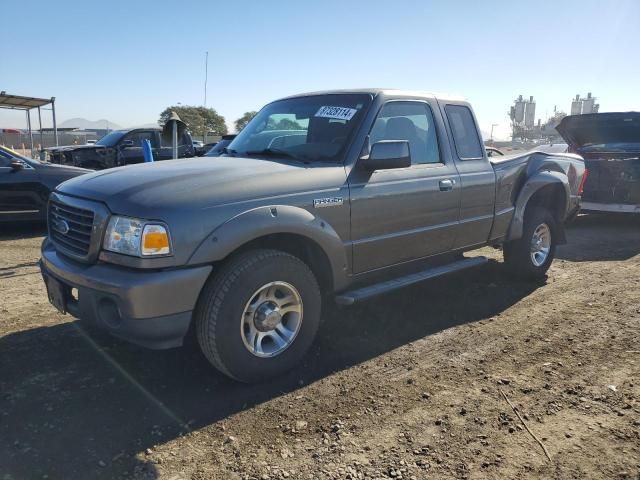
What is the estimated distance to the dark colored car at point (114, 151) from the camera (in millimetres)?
12688

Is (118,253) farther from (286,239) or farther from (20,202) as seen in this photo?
(20,202)

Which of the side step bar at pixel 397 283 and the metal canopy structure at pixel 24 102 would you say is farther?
the metal canopy structure at pixel 24 102

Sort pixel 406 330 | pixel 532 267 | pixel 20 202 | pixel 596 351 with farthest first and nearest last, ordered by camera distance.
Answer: pixel 20 202, pixel 532 267, pixel 406 330, pixel 596 351

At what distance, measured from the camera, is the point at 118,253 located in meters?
3.04

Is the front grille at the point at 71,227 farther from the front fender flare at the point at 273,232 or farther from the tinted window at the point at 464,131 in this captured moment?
the tinted window at the point at 464,131

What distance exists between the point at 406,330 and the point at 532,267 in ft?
6.94

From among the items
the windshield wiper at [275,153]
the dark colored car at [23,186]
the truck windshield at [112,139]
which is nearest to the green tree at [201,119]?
the truck windshield at [112,139]

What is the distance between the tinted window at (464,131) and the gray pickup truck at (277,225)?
0.06ft

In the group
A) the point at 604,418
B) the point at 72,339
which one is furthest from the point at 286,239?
the point at 604,418

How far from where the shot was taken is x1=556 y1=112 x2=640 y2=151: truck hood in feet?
32.3

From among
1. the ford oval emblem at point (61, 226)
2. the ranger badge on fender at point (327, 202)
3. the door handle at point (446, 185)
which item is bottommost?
the ford oval emblem at point (61, 226)

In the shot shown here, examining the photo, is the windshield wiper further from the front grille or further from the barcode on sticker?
the front grille

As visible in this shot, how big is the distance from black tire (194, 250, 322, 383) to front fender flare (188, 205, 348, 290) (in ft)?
0.45

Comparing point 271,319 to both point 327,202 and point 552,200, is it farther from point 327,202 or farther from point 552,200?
point 552,200
